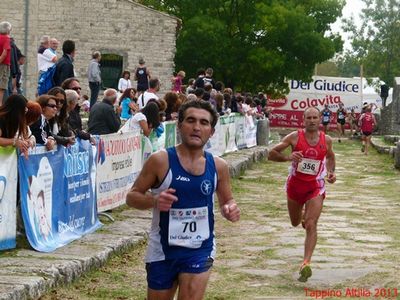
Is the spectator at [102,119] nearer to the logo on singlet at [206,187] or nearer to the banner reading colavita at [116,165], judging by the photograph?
the banner reading colavita at [116,165]

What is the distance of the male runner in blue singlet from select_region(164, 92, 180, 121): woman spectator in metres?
11.1

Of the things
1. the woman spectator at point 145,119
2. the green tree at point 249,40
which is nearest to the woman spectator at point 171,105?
the woman spectator at point 145,119

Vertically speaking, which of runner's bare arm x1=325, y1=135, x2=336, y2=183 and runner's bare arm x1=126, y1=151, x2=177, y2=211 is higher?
runner's bare arm x1=126, y1=151, x2=177, y2=211

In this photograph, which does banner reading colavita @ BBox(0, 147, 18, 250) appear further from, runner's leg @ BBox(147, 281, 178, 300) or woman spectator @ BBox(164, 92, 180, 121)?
woman spectator @ BBox(164, 92, 180, 121)

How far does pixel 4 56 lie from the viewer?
51.2 ft

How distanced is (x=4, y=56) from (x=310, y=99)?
4491 cm

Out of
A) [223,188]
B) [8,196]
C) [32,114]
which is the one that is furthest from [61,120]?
[223,188]

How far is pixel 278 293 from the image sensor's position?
9.93 m

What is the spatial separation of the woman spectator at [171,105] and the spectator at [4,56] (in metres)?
3.29

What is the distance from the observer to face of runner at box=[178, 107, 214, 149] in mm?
7043

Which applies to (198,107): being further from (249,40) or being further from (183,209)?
(249,40)

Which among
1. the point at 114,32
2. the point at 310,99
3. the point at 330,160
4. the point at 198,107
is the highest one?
the point at 114,32

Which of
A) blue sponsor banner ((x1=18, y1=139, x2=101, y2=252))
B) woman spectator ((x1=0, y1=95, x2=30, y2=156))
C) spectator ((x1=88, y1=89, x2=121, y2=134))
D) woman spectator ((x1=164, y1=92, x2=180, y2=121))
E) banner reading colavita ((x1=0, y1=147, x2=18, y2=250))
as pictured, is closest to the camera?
banner reading colavita ((x1=0, y1=147, x2=18, y2=250))

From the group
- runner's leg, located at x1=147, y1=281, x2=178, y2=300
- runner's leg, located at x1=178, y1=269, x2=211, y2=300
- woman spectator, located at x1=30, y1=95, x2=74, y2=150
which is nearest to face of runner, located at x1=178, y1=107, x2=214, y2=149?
runner's leg, located at x1=178, y1=269, x2=211, y2=300
